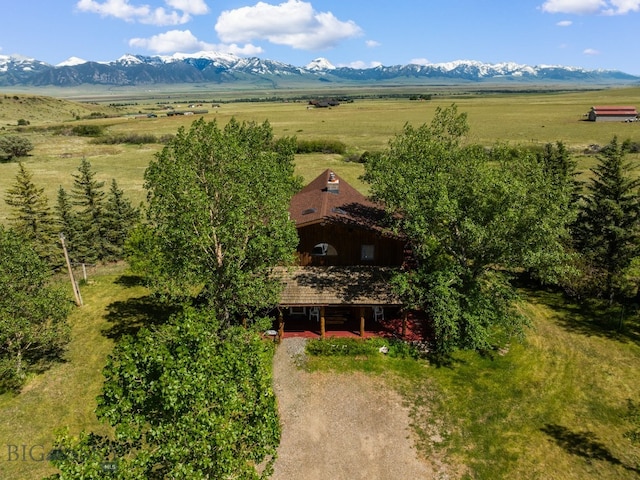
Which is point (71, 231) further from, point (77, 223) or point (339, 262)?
point (339, 262)

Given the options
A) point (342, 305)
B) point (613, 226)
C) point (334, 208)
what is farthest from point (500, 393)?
point (334, 208)

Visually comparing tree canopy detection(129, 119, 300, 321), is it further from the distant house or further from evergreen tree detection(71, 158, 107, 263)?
the distant house

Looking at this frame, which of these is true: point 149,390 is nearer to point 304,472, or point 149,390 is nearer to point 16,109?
point 304,472

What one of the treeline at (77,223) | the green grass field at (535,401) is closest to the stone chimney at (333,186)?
the green grass field at (535,401)

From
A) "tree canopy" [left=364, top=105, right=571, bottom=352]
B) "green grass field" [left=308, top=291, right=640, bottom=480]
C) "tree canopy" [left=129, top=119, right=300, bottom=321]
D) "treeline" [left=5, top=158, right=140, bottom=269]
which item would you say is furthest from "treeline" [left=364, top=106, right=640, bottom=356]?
"treeline" [left=5, top=158, right=140, bottom=269]

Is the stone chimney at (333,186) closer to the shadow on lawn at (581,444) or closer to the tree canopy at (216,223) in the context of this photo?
the tree canopy at (216,223)
